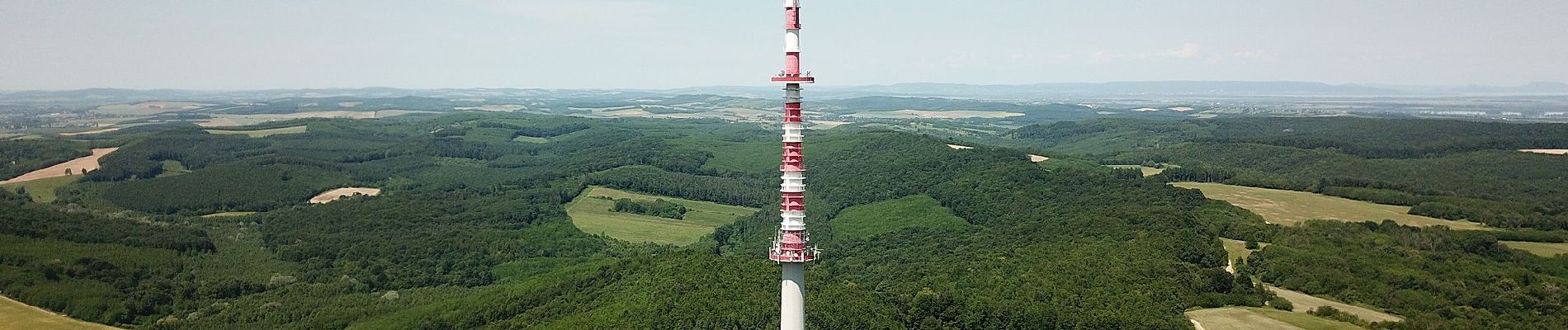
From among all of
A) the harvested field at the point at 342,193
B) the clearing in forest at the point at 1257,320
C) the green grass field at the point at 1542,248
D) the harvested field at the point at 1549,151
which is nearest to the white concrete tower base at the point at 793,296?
the clearing in forest at the point at 1257,320

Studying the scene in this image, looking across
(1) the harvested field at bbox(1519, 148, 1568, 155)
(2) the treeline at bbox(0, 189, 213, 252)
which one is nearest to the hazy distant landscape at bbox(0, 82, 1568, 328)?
(2) the treeline at bbox(0, 189, 213, 252)

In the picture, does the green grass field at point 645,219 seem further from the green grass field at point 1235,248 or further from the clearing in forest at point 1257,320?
the clearing in forest at point 1257,320

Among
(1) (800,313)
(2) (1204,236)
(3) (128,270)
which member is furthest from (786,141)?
(3) (128,270)

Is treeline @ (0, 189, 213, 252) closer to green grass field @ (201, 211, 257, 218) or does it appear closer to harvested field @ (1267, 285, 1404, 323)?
green grass field @ (201, 211, 257, 218)

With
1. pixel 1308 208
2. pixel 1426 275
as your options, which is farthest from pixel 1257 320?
pixel 1308 208

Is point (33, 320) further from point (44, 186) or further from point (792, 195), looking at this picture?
point (44, 186)
